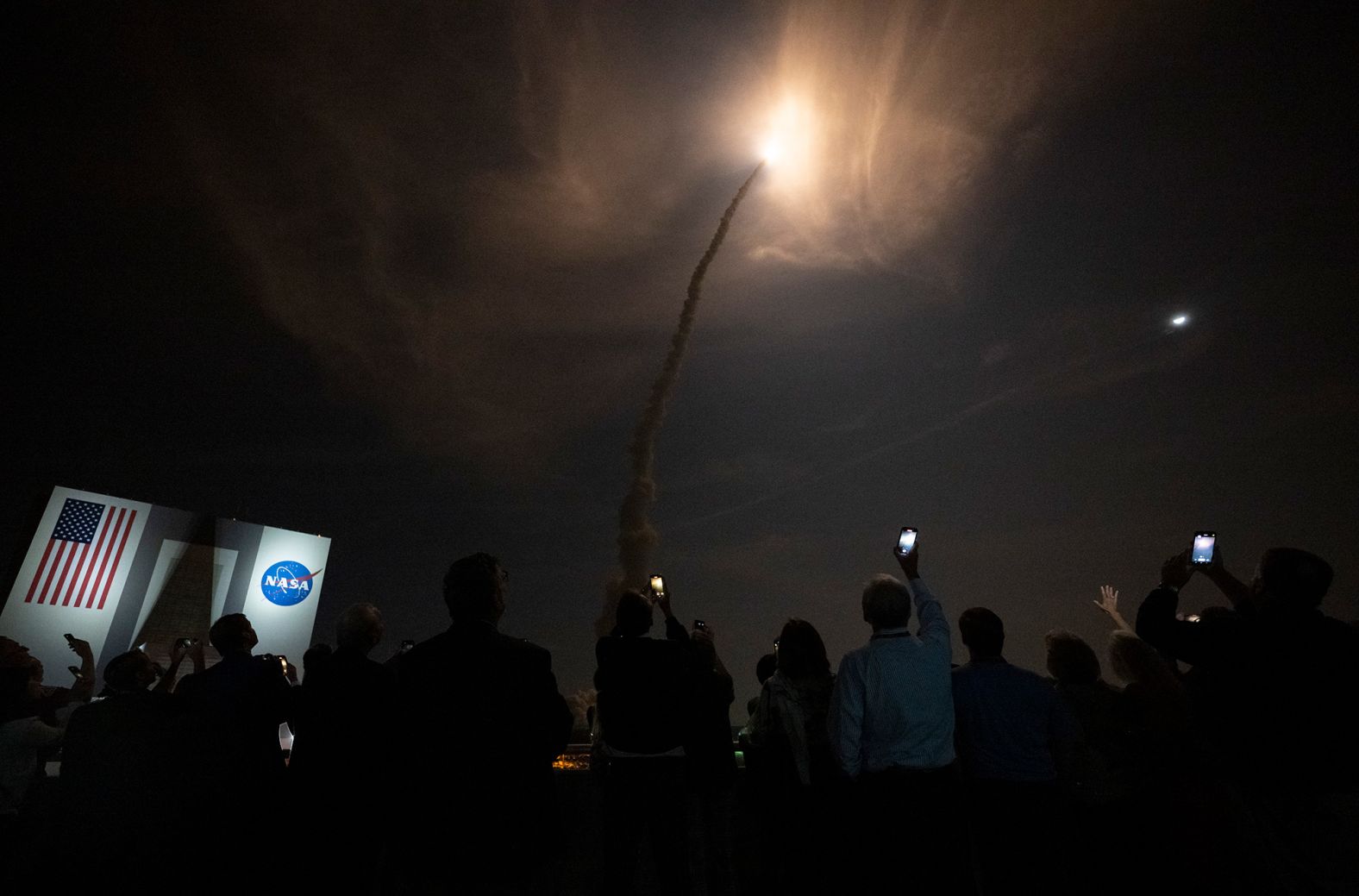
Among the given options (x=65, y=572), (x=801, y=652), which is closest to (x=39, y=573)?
(x=65, y=572)

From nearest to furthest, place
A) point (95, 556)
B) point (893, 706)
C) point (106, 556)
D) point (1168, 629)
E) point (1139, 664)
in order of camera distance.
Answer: point (1168, 629)
point (893, 706)
point (1139, 664)
point (95, 556)
point (106, 556)

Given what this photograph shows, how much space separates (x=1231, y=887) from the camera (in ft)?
12.9

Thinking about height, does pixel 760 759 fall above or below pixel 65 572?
below

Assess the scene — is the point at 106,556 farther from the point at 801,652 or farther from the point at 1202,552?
the point at 1202,552

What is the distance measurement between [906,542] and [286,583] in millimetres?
25218

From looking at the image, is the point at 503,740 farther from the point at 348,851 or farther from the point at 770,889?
the point at 770,889

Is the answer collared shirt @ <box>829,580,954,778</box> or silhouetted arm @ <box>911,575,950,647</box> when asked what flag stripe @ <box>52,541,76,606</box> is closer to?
collared shirt @ <box>829,580,954,778</box>

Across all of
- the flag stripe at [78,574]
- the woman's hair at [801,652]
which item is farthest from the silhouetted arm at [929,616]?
the flag stripe at [78,574]

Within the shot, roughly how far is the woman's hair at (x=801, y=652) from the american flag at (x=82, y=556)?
23.9 m

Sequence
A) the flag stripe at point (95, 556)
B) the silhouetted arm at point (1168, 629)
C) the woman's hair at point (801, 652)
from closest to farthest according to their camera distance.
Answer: the silhouetted arm at point (1168, 629) → the woman's hair at point (801, 652) → the flag stripe at point (95, 556)

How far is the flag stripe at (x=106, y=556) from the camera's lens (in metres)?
18.8

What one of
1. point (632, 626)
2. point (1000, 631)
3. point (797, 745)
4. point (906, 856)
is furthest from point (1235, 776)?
point (632, 626)

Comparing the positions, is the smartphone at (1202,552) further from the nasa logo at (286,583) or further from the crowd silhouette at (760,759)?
the nasa logo at (286,583)

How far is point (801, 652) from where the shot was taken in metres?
4.73
